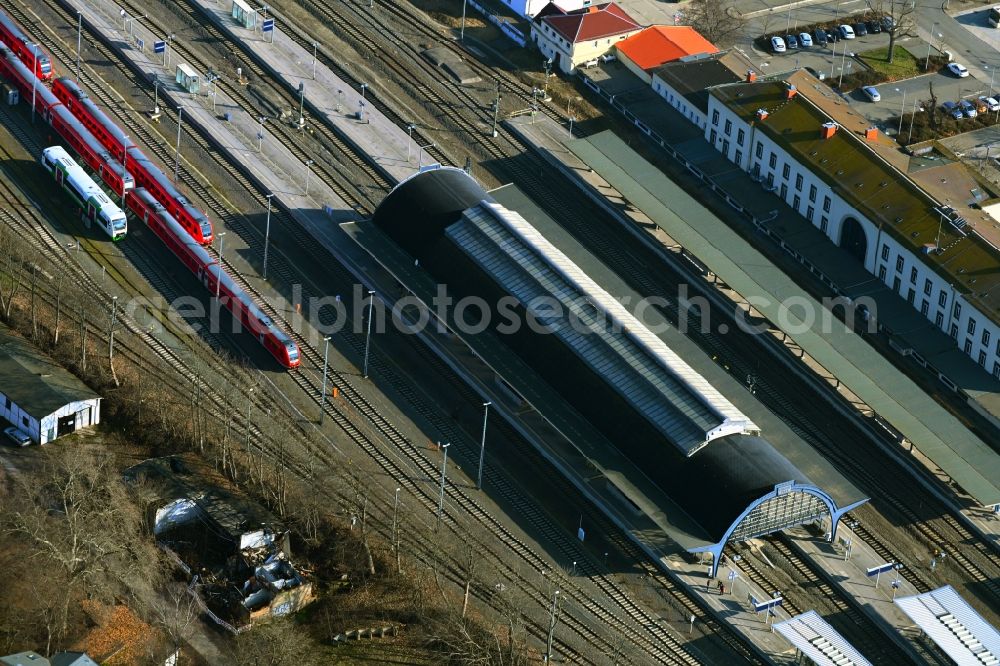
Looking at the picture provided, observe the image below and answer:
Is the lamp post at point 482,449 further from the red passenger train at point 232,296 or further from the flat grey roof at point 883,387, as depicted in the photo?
the flat grey roof at point 883,387

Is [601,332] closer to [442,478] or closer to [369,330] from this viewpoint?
[442,478]

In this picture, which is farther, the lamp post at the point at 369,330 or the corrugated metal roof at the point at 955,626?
the lamp post at the point at 369,330

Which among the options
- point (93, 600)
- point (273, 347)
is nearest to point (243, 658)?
point (93, 600)

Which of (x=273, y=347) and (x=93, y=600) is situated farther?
(x=273, y=347)

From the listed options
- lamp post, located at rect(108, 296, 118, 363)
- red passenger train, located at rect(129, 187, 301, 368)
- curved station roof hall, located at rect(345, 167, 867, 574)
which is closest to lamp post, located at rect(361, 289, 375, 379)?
curved station roof hall, located at rect(345, 167, 867, 574)

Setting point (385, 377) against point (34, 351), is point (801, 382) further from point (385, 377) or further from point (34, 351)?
point (34, 351)

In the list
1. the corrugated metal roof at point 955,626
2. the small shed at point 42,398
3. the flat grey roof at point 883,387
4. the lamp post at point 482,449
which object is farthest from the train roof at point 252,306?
the corrugated metal roof at point 955,626
